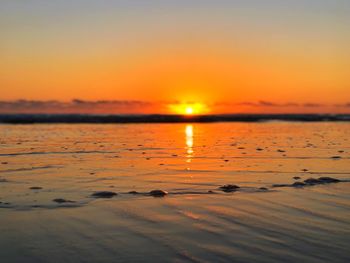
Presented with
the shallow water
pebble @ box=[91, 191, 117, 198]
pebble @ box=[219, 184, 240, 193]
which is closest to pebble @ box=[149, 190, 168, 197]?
the shallow water

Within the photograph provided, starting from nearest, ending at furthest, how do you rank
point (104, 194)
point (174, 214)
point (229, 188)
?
point (174, 214) → point (104, 194) → point (229, 188)

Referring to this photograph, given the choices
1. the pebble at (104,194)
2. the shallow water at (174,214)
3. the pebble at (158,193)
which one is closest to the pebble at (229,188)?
the shallow water at (174,214)

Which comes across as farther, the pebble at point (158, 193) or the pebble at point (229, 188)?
the pebble at point (229, 188)

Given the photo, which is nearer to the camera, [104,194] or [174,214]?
[174,214]

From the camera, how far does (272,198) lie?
873cm

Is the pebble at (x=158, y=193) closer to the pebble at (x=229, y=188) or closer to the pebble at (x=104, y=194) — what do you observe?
the pebble at (x=104, y=194)

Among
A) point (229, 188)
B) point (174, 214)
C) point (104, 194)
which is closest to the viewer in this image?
point (174, 214)

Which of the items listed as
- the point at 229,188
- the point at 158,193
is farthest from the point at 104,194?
the point at 229,188

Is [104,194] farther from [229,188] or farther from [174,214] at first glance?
[229,188]

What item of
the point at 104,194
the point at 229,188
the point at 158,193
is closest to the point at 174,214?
the point at 158,193

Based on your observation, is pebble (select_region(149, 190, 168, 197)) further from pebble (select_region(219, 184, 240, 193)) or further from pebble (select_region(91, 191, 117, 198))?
pebble (select_region(219, 184, 240, 193))

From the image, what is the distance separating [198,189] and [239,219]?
2715 millimetres

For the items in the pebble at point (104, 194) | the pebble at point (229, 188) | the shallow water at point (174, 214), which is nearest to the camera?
the shallow water at point (174, 214)

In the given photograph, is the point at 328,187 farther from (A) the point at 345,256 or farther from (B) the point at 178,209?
(A) the point at 345,256
